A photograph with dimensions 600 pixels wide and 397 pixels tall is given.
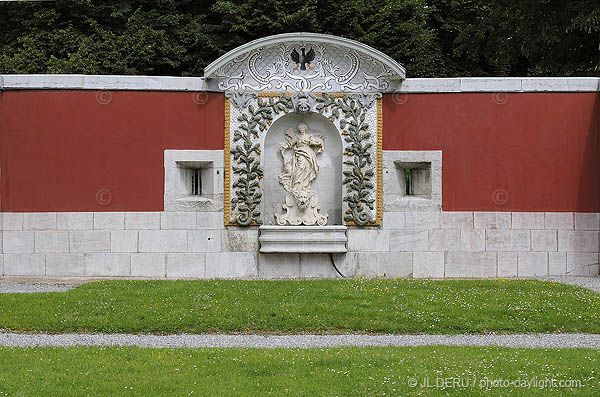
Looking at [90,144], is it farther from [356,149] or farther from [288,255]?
[356,149]

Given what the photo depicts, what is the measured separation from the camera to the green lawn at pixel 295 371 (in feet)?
20.7

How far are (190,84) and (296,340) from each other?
6022mm

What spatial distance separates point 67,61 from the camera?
1953 centimetres

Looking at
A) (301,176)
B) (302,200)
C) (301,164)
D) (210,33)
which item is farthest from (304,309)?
(210,33)

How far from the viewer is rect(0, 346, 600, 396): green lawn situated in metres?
6.30

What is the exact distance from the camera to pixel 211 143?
43.4 ft

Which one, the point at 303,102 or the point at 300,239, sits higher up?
the point at 303,102

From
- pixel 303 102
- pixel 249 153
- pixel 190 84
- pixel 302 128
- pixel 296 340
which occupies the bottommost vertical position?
pixel 296 340

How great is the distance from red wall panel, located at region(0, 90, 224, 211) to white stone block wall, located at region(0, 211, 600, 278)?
32cm

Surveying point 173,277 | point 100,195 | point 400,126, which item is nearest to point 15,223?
point 100,195

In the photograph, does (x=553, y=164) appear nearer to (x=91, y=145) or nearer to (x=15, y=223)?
(x=91, y=145)

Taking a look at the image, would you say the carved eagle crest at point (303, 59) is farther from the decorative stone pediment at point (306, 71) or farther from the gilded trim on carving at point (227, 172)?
the gilded trim on carving at point (227, 172)

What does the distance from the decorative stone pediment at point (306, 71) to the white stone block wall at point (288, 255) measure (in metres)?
2.21

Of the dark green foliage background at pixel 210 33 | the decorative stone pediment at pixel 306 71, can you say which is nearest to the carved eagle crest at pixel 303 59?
the decorative stone pediment at pixel 306 71
